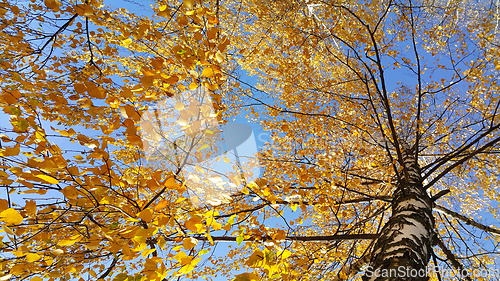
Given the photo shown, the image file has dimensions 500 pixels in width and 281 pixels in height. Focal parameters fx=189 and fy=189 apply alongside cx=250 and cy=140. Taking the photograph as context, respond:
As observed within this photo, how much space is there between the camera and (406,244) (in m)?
1.63

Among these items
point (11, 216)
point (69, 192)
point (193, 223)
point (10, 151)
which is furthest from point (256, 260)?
point (10, 151)

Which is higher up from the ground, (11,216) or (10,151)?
(10,151)

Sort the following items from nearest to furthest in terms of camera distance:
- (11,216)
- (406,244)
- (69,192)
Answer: (11,216) → (69,192) → (406,244)

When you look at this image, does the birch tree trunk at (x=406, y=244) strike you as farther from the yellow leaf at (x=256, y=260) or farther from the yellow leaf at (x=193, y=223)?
the yellow leaf at (x=193, y=223)

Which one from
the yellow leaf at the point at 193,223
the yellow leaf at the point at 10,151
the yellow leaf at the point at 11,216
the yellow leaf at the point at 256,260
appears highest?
the yellow leaf at the point at 10,151

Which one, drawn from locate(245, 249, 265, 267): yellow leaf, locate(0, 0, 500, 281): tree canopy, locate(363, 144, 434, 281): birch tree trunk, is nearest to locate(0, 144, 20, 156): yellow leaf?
locate(0, 0, 500, 281): tree canopy

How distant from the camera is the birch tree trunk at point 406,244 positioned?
141 centimetres

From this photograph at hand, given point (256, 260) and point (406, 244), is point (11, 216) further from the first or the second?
point (406, 244)

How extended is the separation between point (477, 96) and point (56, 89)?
859 centimetres

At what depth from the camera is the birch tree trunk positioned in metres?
1.41

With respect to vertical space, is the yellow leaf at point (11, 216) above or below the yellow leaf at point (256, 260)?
above

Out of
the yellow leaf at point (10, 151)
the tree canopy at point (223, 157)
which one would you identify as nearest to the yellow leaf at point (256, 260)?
the tree canopy at point (223, 157)

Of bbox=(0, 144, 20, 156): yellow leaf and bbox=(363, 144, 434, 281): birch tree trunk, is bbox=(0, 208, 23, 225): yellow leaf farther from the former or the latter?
bbox=(363, 144, 434, 281): birch tree trunk

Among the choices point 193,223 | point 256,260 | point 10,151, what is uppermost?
point 10,151
